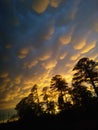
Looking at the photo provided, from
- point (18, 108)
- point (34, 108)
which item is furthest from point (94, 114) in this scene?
point (18, 108)

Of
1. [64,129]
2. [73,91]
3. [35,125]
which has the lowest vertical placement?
[64,129]

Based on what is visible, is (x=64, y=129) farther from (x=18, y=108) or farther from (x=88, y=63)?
(x=18, y=108)

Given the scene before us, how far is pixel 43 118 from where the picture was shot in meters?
37.0

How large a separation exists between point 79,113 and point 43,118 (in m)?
8.27

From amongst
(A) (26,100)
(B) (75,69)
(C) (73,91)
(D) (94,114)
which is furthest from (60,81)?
(A) (26,100)

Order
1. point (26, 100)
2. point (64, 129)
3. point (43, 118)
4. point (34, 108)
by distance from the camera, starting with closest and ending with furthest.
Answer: point (64, 129) → point (43, 118) → point (34, 108) → point (26, 100)

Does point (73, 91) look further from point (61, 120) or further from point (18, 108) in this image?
point (18, 108)

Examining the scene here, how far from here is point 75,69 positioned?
3484 centimetres

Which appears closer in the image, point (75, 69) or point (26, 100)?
point (75, 69)

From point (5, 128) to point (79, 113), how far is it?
53.7ft

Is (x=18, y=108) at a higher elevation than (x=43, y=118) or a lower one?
higher

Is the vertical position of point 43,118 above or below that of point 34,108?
below

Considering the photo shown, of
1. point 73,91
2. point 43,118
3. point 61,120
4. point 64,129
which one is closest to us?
point 64,129

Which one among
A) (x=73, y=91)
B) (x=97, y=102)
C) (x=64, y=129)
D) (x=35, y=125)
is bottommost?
(x=64, y=129)
